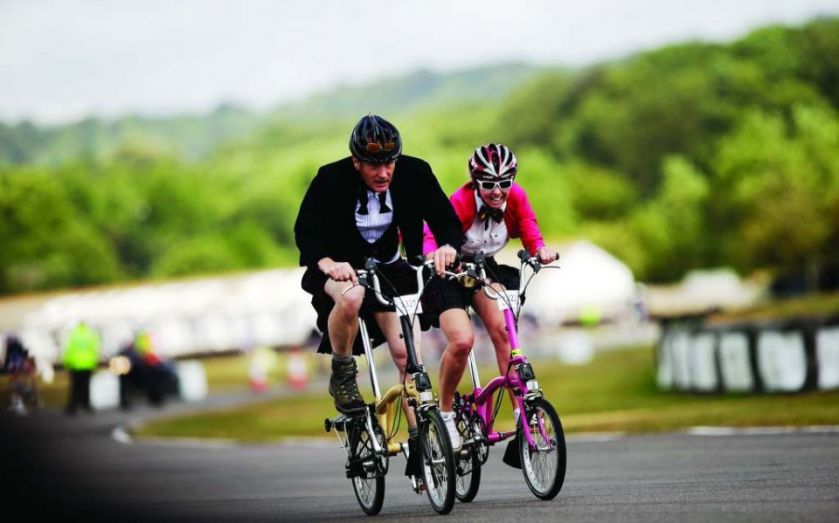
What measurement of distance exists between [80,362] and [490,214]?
25.8 m

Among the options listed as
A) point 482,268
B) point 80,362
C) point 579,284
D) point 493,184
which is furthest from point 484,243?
point 579,284

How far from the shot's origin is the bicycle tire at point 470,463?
9344 mm

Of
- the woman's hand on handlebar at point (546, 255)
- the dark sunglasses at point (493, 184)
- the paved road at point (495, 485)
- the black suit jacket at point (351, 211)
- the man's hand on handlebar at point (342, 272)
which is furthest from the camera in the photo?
the dark sunglasses at point (493, 184)

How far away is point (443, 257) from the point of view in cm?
911

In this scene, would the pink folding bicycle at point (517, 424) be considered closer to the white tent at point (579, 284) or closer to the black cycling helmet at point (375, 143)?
the black cycling helmet at point (375, 143)

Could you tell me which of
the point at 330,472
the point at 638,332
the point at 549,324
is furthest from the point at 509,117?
the point at 330,472

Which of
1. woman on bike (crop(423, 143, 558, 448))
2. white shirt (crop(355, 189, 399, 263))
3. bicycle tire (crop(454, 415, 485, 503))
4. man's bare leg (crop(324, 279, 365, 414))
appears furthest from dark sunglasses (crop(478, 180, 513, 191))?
bicycle tire (crop(454, 415, 485, 503))

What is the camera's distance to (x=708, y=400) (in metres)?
23.5

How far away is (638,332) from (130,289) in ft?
188

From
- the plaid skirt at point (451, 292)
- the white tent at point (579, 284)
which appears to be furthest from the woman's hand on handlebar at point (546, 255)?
the white tent at point (579, 284)

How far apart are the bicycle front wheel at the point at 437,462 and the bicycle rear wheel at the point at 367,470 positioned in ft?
1.20

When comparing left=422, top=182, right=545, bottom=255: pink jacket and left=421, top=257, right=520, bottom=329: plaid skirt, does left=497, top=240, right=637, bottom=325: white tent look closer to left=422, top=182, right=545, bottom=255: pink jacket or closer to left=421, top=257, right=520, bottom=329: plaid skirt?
left=422, top=182, right=545, bottom=255: pink jacket

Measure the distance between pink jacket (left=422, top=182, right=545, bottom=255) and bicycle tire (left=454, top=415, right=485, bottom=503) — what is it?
1.14m

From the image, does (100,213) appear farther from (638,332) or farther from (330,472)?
(330,472)
